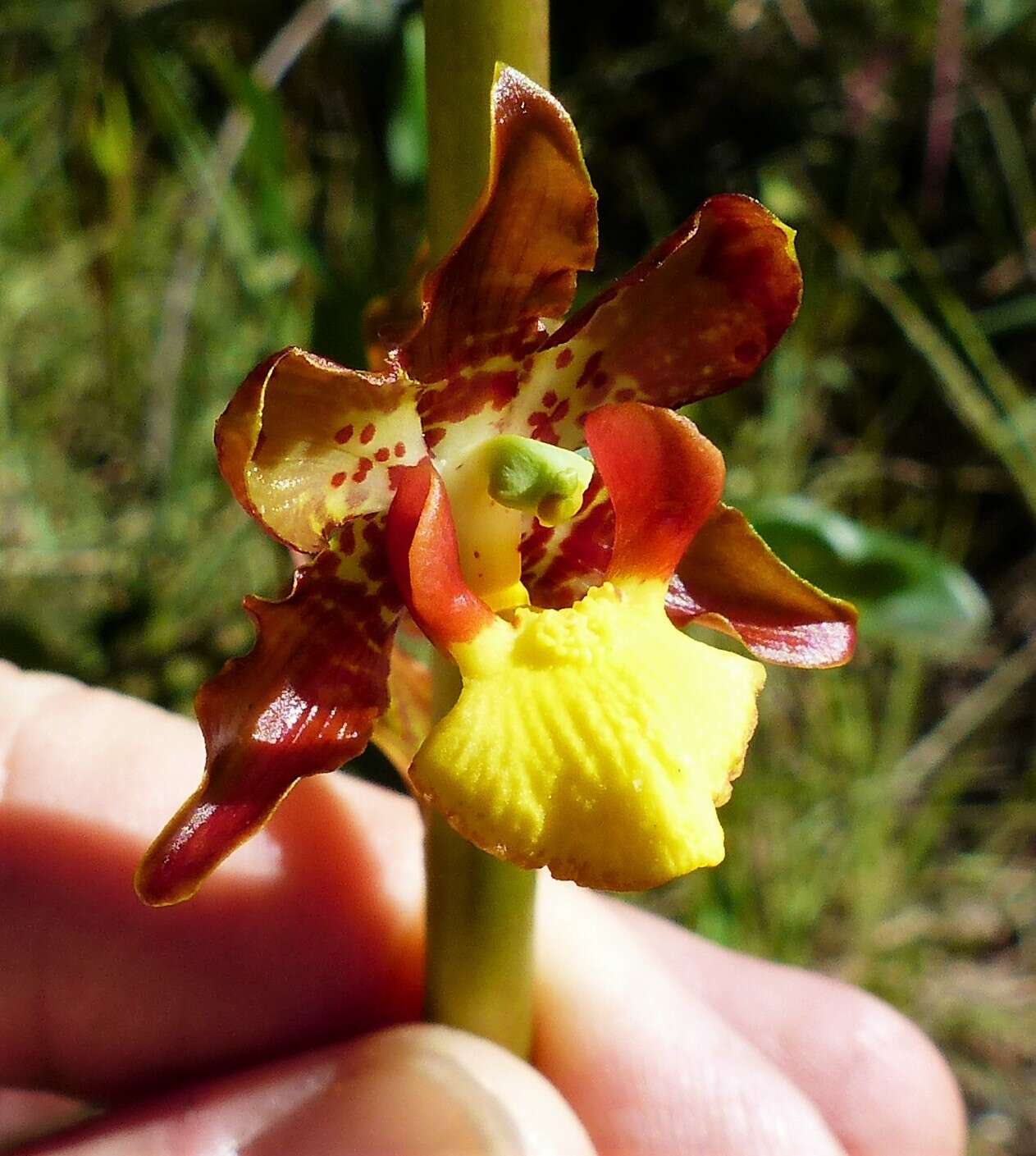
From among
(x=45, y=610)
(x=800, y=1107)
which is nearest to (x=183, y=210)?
(x=45, y=610)

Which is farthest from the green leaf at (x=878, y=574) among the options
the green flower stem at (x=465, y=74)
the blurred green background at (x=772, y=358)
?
the green flower stem at (x=465, y=74)

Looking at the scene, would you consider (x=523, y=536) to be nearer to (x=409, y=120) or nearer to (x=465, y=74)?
(x=465, y=74)

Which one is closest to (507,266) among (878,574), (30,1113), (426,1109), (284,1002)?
(426,1109)

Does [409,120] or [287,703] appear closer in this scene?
[287,703]

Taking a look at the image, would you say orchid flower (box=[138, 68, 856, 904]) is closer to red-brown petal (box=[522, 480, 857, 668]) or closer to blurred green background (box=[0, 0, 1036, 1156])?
red-brown petal (box=[522, 480, 857, 668])

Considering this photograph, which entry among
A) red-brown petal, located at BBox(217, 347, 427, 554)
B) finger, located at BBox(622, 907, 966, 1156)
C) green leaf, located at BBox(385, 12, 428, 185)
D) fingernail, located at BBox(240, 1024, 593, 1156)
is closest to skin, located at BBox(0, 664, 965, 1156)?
fingernail, located at BBox(240, 1024, 593, 1156)
